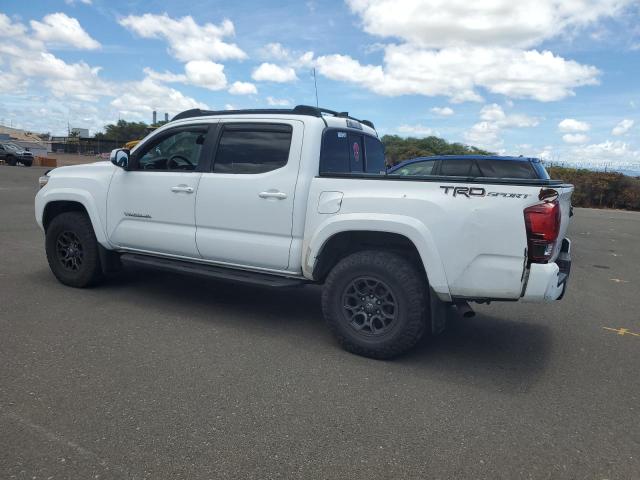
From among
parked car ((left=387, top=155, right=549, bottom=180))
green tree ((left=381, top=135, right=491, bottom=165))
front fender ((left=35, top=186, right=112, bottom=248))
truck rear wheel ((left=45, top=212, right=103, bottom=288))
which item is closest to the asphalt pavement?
truck rear wheel ((left=45, top=212, right=103, bottom=288))

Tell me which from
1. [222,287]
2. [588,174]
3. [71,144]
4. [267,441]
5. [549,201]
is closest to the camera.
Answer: [267,441]

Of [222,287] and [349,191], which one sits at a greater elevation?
[349,191]

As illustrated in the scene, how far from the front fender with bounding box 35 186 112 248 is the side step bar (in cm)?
32

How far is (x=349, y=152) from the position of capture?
5023 millimetres

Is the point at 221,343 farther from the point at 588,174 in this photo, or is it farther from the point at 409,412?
the point at 588,174

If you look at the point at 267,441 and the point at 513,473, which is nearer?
the point at 513,473

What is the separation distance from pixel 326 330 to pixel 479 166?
6.90 metres

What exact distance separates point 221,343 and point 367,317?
1.22 meters

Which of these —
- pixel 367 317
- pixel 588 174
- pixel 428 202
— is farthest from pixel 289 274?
pixel 588 174

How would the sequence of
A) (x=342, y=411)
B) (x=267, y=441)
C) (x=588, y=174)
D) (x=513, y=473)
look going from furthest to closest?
1. (x=588, y=174)
2. (x=342, y=411)
3. (x=267, y=441)
4. (x=513, y=473)

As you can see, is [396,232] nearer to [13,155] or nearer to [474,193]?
[474,193]

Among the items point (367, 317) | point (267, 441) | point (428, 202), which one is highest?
point (428, 202)

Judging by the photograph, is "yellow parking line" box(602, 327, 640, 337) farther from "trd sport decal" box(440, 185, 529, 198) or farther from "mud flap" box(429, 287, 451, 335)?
"trd sport decal" box(440, 185, 529, 198)

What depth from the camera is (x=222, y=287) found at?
6.13m
